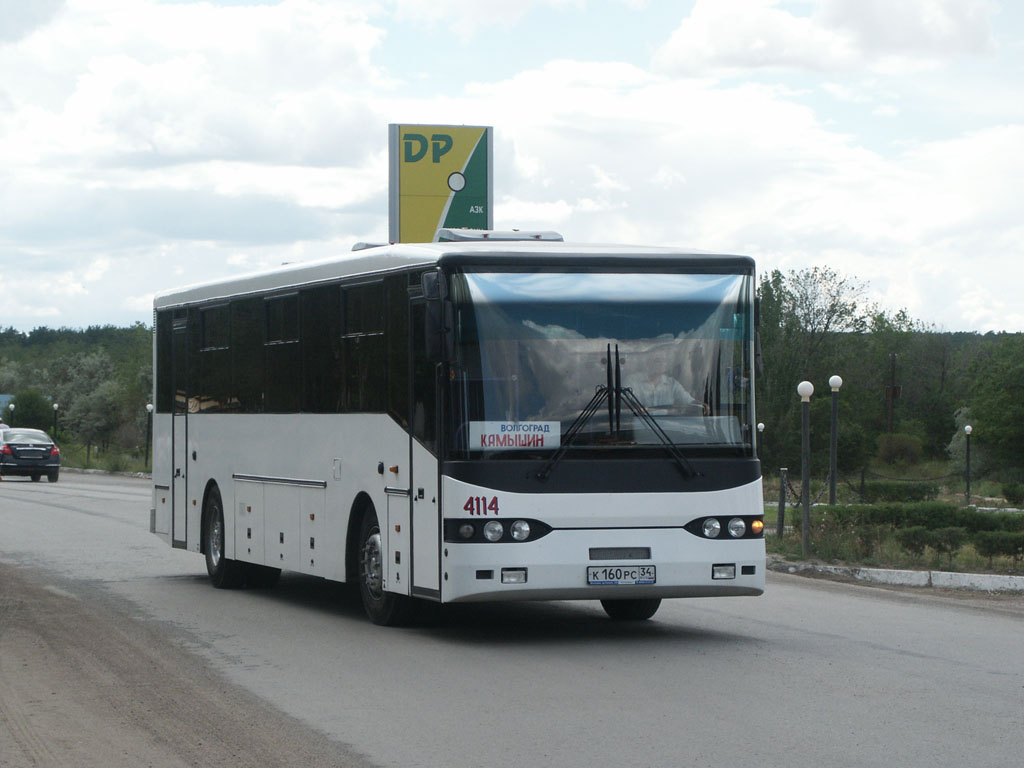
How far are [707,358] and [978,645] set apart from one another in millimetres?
2961

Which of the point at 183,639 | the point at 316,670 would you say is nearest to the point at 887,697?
the point at 316,670

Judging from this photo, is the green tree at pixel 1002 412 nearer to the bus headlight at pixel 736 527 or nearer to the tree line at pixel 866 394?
the tree line at pixel 866 394

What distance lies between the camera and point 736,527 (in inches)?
460

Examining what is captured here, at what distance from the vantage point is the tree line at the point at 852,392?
80.0 metres

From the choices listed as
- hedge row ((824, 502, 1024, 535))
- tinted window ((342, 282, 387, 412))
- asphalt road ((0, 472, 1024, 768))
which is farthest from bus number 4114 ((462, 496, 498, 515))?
hedge row ((824, 502, 1024, 535))

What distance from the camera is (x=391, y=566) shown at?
1222cm

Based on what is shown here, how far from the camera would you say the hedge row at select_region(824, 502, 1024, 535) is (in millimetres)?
19047

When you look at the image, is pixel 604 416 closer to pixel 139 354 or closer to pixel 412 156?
pixel 412 156

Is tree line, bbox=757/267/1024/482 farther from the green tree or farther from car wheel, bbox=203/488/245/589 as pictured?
car wheel, bbox=203/488/245/589

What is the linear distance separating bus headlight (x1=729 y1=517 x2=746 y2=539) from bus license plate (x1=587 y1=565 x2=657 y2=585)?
706 mm

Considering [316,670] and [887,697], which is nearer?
[887,697]

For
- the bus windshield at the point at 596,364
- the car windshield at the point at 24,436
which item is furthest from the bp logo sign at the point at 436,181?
the car windshield at the point at 24,436

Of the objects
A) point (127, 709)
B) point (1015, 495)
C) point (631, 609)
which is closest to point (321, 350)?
point (631, 609)

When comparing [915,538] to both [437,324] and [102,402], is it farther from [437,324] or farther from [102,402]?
[102,402]
